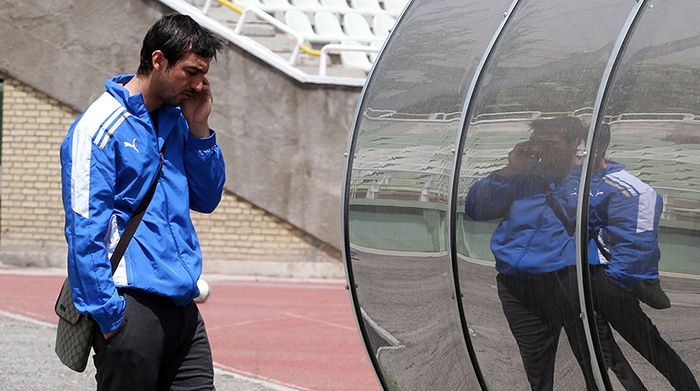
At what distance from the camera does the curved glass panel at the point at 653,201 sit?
13.5ft

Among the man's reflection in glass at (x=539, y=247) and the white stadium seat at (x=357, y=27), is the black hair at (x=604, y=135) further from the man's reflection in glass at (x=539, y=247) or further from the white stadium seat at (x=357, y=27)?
the white stadium seat at (x=357, y=27)

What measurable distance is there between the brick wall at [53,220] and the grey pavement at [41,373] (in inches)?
226

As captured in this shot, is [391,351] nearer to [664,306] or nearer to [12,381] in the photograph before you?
[664,306]

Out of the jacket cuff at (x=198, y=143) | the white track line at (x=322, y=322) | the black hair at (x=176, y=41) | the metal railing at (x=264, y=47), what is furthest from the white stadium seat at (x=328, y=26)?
the black hair at (x=176, y=41)

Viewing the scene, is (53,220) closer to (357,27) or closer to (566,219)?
(357,27)

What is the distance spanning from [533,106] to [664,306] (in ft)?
3.03

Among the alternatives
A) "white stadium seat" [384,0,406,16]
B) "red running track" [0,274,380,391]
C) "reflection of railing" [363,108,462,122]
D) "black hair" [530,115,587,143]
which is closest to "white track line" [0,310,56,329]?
"red running track" [0,274,380,391]

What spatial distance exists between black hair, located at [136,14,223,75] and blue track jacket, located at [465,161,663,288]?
121 centimetres

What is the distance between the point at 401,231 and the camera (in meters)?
5.21

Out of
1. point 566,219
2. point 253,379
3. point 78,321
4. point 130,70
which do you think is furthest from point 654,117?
point 130,70

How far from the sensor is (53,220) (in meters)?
15.5

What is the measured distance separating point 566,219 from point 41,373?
16.1 ft

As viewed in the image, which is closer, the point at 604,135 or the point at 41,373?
the point at 604,135

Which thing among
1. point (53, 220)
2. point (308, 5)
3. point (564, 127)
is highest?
point (308, 5)
